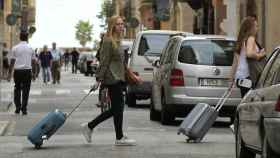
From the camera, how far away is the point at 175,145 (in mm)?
14289

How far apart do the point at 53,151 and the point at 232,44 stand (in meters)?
6.18

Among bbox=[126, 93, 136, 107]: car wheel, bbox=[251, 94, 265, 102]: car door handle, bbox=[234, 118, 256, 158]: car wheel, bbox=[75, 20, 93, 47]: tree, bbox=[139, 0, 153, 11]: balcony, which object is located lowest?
bbox=[75, 20, 93, 47]: tree

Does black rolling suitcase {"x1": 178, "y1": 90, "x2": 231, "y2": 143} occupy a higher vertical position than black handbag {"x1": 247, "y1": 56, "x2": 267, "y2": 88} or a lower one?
lower

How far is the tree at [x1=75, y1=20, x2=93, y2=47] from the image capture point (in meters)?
173

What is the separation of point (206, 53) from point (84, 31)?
15712 cm

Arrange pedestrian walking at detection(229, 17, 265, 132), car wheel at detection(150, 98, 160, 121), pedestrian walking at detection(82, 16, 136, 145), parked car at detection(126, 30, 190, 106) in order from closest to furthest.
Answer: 1. pedestrian walking at detection(82, 16, 136, 145)
2. pedestrian walking at detection(229, 17, 265, 132)
3. car wheel at detection(150, 98, 160, 121)
4. parked car at detection(126, 30, 190, 106)

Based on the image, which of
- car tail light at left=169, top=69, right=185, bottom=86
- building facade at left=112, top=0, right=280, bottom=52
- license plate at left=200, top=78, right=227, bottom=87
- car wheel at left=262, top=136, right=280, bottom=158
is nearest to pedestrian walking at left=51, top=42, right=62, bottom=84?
building facade at left=112, top=0, right=280, bottom=52

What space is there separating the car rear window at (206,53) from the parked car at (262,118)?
6.53 meters

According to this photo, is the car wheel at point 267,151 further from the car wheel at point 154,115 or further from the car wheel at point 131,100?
the car wheel at point 131,100

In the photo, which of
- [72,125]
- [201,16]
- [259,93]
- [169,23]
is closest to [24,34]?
[72,125]

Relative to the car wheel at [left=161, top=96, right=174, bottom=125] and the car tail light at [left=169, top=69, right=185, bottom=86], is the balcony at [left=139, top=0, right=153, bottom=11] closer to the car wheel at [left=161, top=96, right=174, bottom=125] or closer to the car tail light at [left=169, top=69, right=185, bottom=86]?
the car wheel at [left=161, top=96, right=174, bottom=125]

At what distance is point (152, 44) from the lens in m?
25.1

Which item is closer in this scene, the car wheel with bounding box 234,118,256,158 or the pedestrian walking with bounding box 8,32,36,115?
the car wheel with bounding box 234,118,256,158

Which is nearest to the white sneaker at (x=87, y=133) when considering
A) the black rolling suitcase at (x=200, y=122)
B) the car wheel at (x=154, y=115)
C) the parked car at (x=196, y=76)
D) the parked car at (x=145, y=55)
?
the black rolling suitcase at (x=200, y=122)
